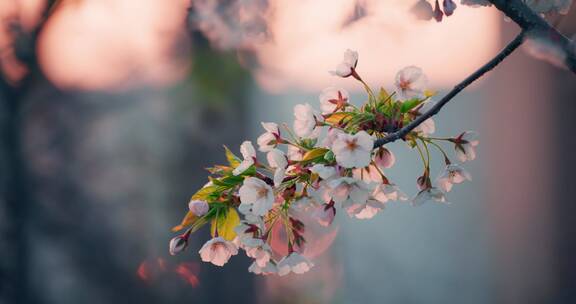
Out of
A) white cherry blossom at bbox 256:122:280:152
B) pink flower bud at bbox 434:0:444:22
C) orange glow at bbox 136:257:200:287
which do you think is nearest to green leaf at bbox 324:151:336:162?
→ white cherry blossom at bbox 256:122:280:152

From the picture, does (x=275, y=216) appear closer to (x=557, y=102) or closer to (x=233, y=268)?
(x=233, y=268)

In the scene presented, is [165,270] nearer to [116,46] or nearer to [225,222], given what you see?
[116,46]

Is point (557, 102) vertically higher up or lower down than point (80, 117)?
lower down

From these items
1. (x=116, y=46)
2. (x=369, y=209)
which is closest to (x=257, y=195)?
(x=369, y=209)

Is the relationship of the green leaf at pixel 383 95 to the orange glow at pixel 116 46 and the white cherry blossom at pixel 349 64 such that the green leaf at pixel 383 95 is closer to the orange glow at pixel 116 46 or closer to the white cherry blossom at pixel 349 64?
the white cherry blossom at pixel 349 64

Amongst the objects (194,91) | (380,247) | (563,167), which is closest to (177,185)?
(194,91)

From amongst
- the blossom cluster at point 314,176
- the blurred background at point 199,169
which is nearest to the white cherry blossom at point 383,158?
the blossom cluster at point 314,176
